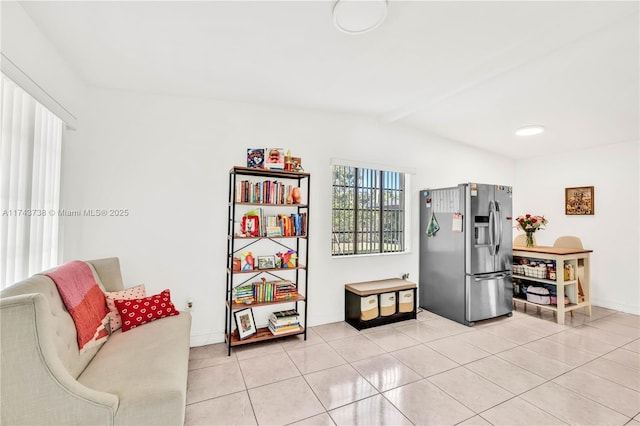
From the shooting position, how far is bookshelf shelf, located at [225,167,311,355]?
2.78 meters

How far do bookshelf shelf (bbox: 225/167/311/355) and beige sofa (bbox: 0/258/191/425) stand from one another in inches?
41.6

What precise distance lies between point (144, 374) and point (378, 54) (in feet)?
8.63

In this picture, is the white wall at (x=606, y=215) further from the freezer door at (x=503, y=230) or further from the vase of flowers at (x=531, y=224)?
the freezer door at (x=503, y=230)

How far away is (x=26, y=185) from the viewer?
73.1 inches

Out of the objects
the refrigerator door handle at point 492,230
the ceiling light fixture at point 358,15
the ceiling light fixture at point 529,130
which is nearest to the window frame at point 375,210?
the refrigerator door handle at point 492,230

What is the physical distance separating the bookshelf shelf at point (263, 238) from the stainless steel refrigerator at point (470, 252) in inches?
73.9

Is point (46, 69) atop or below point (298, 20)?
below

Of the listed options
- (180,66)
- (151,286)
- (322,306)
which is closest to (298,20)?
(180,66)

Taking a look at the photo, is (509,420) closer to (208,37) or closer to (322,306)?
(322,306)

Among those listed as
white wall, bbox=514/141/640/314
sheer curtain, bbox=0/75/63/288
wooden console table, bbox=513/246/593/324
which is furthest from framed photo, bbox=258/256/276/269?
white wall, bbox=514/141/640/314

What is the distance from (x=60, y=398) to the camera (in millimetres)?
1228

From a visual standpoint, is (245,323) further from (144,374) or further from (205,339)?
(144,374)

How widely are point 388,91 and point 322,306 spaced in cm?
254

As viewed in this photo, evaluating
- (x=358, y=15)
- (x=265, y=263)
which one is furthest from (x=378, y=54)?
(x=265, y=263)
